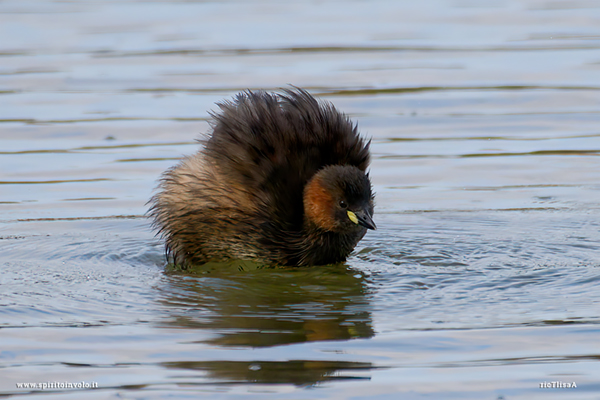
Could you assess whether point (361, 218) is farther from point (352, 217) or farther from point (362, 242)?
point (362, 242)

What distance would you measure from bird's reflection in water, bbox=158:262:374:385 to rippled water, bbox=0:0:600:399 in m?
0.02

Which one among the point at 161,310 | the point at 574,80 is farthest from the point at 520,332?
the point at 574,80

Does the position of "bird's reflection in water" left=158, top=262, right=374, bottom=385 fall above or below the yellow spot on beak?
below

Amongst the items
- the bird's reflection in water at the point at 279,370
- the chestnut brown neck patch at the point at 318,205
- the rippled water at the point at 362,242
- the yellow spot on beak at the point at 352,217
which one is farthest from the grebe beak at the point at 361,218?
the bird's reflection in water at the point at 279,370

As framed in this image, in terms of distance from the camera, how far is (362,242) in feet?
27.6

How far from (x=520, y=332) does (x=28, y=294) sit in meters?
3.09

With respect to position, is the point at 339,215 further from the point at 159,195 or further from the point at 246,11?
the point at 246,11

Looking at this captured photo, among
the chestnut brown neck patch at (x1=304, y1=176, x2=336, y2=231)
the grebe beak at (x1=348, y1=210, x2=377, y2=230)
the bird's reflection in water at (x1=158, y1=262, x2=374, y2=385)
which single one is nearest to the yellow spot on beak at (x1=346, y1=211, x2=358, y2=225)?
the grebe beak at (x1=348, y1=210, x2=377, y2=230)

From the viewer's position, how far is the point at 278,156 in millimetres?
7582

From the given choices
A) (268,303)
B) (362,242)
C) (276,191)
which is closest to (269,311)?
(268,303)

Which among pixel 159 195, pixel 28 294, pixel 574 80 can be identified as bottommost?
pixel 28 294

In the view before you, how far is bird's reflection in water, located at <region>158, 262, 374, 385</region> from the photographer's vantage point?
550cm

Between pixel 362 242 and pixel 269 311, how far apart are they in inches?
77.6

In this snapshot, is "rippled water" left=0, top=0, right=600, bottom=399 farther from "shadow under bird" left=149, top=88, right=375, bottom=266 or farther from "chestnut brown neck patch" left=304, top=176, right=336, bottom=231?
"chestnut brown neck patch" left=304, top=176, right=336, bottom=231
